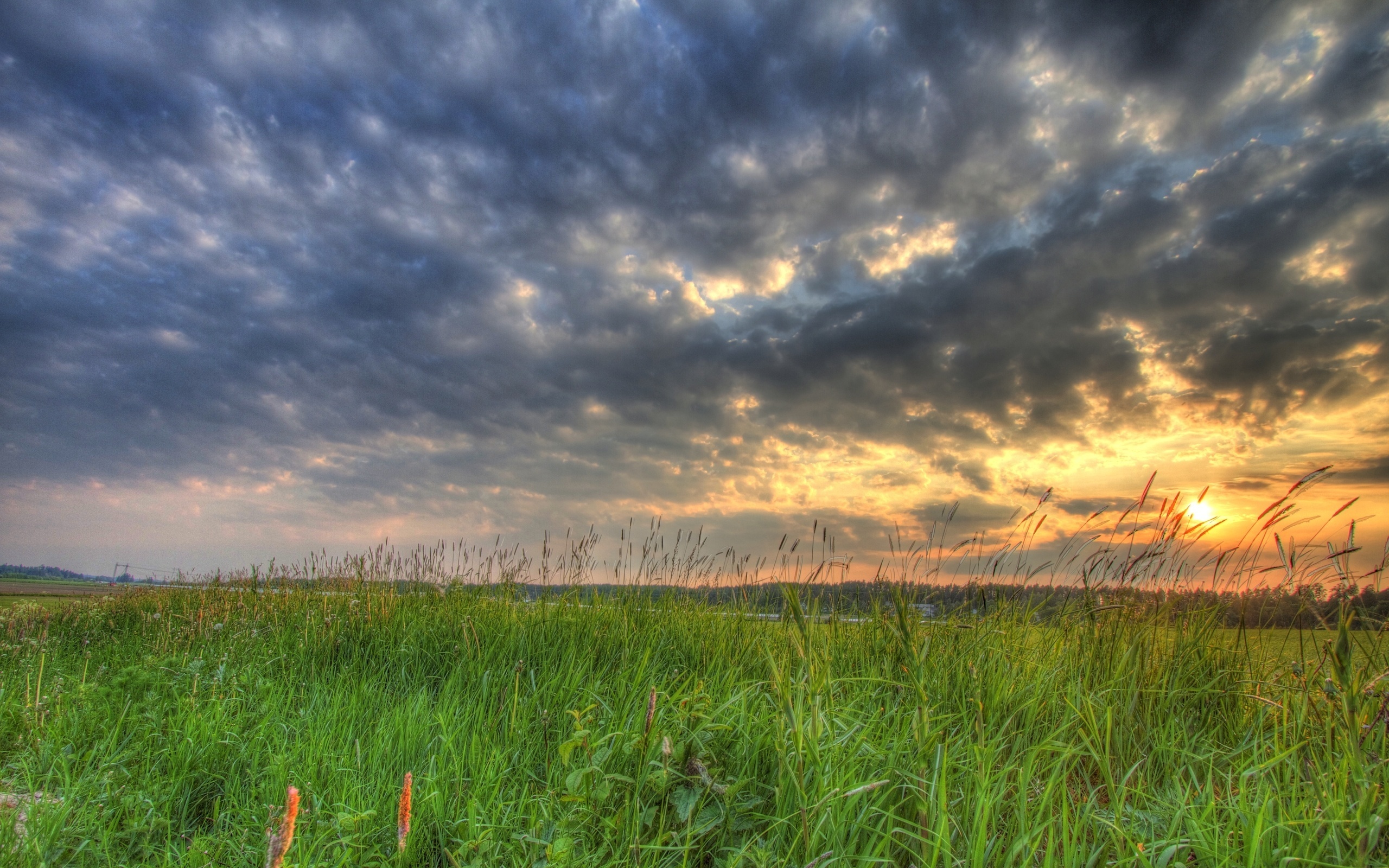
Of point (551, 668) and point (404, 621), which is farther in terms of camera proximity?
point (404, 621)

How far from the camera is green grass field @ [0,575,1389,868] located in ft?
9.56

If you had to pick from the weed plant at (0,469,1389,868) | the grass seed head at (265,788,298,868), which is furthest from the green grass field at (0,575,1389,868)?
the grass seed head at (265,788,298,868)

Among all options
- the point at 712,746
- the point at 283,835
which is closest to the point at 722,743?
the point at 712,746

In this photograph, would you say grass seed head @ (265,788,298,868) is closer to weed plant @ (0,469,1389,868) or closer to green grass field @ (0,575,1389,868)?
weed plant @ (0,469,1389,868)

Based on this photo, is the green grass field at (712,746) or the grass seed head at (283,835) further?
the green grass field at (712,746)

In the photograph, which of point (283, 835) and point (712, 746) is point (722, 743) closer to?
→ point (712, 746)

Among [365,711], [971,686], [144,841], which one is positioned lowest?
[144,841]

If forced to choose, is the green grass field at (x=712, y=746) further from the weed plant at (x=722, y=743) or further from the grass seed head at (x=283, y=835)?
the grass seed head at (x=283, y=835)

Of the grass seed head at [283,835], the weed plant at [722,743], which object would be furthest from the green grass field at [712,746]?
the grass seed head at [283,835]

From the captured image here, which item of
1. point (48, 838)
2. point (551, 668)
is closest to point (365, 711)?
point (551, 668)

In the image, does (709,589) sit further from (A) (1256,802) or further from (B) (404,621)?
(A) (1256,802)

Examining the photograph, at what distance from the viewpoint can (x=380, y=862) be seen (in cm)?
306

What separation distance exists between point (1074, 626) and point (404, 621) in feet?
21.1

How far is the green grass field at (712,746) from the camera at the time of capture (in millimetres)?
2914
